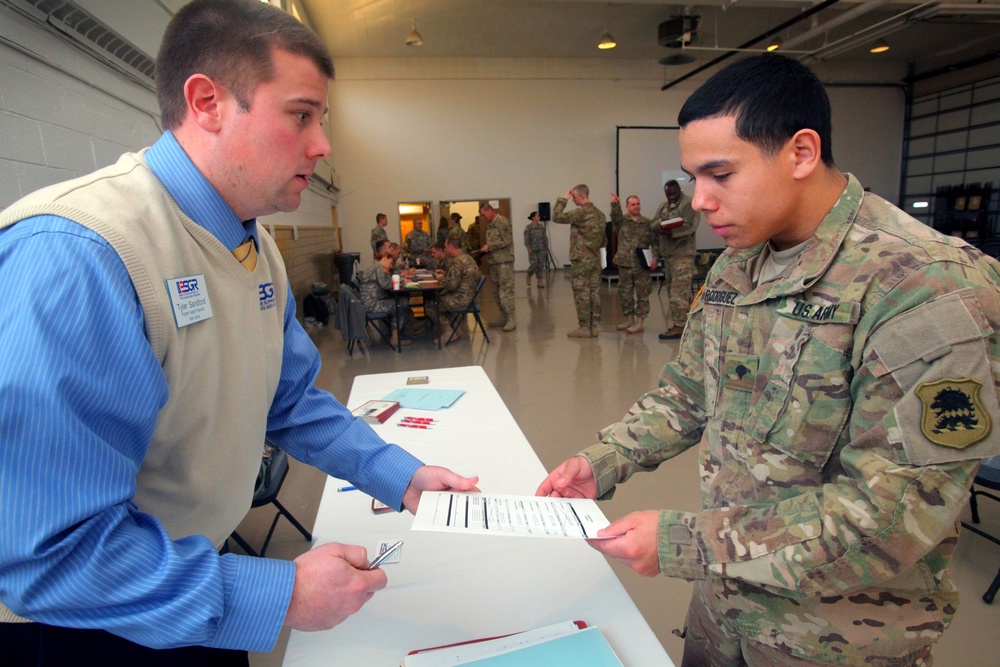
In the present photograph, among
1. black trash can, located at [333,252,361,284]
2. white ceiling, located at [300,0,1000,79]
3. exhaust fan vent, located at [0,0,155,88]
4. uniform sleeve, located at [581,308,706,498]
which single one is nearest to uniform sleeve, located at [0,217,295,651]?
uniform sleeve, located at [581,308,706,498]

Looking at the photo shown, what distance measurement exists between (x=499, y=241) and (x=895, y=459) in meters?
6.80

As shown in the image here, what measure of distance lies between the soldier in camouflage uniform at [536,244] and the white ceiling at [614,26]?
3.81 metres

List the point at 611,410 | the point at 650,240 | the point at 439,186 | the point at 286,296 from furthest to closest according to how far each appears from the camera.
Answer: the point at 439,186, the point at 650,240, the point at 611,410, the point at 286,296

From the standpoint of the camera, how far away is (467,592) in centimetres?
104

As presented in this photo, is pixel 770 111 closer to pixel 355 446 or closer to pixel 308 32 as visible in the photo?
pixel 308 32

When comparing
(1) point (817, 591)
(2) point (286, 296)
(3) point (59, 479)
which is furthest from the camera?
(2) point (286, 296)

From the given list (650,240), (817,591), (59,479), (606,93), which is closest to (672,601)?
(817,591)

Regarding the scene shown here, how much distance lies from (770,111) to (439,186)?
12.8 metres

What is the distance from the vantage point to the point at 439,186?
43.1ft

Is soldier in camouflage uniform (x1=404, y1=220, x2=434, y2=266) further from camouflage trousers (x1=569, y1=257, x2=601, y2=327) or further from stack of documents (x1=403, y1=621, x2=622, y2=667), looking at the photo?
stack of documents (x1=403, y1=621, x2=622, y2=667)

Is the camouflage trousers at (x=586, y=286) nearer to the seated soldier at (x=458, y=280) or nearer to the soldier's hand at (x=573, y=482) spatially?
the seated soldier at (x=458, y=280)

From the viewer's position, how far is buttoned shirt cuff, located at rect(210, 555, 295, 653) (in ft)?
2.20

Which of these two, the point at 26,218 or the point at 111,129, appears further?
the point at 111,129

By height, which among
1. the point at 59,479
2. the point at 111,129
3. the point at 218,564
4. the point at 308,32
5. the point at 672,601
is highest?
the point at 111,129
